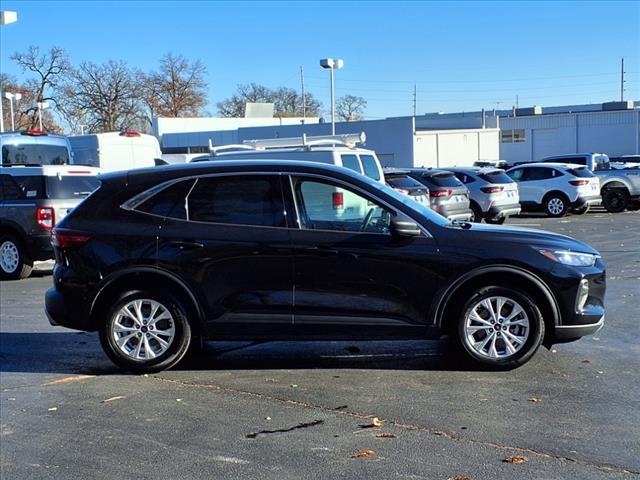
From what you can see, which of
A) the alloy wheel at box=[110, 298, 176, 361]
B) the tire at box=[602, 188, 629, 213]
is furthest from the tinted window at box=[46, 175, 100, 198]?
the tire at box=[602, 188, 629, 213]

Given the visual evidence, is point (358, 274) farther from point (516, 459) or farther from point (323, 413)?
point (516, 459)

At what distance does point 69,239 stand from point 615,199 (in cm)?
2120

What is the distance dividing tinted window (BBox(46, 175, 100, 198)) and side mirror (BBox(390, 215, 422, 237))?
7.90 m

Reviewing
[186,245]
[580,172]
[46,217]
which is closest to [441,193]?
[580,172]

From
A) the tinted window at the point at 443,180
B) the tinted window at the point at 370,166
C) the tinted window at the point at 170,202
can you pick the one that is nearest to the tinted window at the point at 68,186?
the tinted window at the point at 370,166

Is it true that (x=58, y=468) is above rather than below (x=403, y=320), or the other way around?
below

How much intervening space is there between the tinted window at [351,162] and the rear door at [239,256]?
319 inches

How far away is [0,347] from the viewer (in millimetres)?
7605

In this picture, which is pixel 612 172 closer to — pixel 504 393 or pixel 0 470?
pixel 504 393

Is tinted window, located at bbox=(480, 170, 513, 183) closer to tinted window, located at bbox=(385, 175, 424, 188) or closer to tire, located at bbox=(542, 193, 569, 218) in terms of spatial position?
tire, located at bbox=(542, 193, 569, 218)

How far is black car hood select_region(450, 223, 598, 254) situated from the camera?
6105 mm

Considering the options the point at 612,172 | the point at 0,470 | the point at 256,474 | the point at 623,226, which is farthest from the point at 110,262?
the point at 612,172

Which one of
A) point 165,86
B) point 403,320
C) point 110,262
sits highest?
point 165,86

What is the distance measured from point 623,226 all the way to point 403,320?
15.1 m
